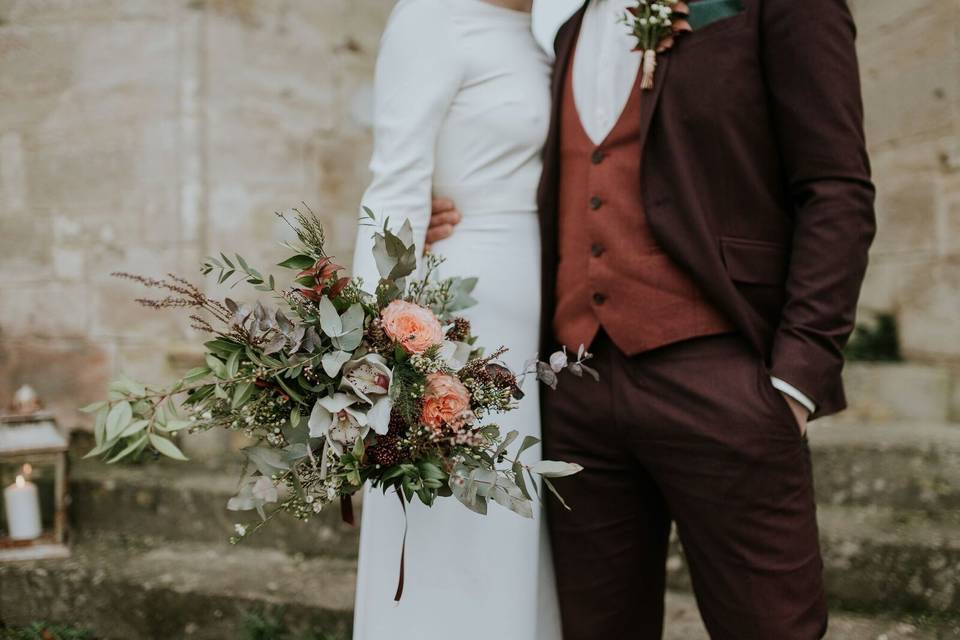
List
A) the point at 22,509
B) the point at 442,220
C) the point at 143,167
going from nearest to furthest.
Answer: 1. the point at 442,220
2. the point at 22,509
3. the point at 143,167

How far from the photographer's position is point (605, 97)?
167 cm

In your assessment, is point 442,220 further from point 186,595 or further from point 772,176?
point 186,595

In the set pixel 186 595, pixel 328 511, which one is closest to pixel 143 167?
pixel 328 511

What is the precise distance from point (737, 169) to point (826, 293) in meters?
0.29

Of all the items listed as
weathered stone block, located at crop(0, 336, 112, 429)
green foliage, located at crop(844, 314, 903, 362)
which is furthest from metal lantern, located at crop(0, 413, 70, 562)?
green foliage, located at crop(844, 314, 903, 362)

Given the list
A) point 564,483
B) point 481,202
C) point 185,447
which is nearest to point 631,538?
point 564,483

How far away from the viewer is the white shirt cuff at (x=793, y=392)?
1.49m

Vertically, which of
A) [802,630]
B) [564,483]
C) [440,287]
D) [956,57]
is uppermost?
[956,57]

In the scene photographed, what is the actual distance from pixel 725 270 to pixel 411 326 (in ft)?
2.05

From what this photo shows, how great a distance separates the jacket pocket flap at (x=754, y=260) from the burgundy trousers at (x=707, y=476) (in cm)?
13

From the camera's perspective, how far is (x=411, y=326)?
1.35 m

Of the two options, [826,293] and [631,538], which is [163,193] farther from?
[826,293]

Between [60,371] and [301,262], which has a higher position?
[301,262]

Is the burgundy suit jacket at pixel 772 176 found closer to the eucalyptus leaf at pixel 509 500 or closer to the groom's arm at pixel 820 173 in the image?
the groom's arm at pixel 820 173
